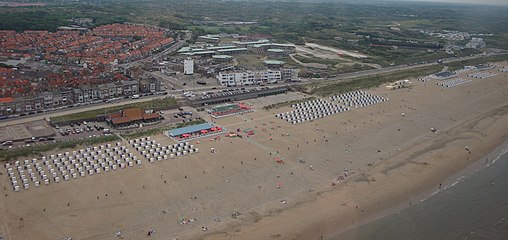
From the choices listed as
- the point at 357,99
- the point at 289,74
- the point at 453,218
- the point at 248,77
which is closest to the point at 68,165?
the point at 453,218

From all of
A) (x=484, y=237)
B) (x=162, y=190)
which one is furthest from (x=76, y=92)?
(x=484, y=237)

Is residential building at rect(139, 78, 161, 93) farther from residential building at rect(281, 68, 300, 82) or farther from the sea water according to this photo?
the sea water

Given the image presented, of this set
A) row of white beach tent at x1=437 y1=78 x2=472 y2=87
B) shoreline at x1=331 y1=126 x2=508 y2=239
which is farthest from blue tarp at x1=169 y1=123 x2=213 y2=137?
row of white beach tent at x1=437 y1=78 x2=472 y2=87

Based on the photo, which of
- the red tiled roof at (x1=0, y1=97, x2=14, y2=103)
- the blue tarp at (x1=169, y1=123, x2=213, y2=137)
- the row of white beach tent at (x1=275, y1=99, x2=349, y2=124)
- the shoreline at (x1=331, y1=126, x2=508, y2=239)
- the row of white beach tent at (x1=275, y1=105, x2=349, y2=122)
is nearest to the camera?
the shoreline at (x1=331, y1=126, x2=508, y2=239)

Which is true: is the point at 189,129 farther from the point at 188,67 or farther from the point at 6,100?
the point at 188,67

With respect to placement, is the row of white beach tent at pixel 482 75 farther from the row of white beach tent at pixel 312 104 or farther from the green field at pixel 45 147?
the green field at pixel 45 147

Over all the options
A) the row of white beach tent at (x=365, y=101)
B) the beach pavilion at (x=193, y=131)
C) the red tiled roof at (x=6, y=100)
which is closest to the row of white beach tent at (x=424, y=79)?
the row of white beach tent at (x=365, y=101)
